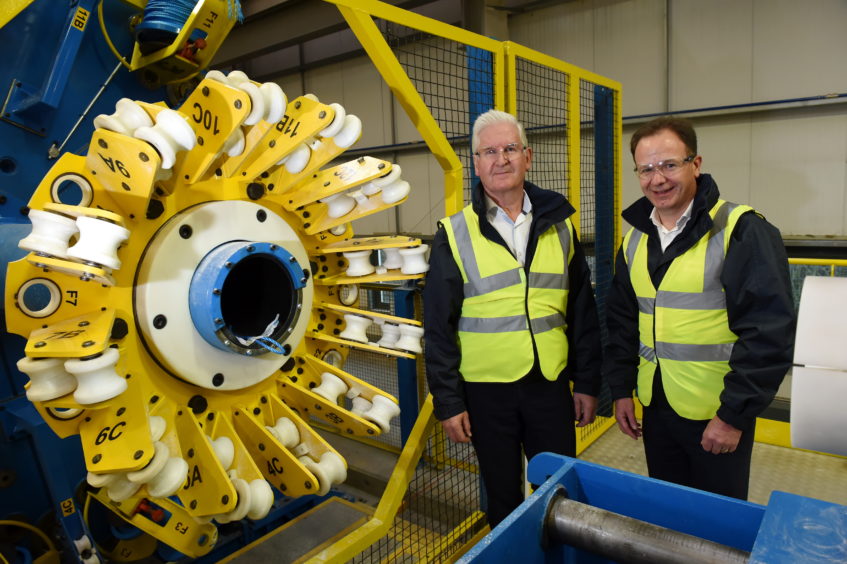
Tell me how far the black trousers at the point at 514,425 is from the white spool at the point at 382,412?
39 cm

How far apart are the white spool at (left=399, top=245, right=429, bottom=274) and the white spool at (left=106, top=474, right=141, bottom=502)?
106 centimetres

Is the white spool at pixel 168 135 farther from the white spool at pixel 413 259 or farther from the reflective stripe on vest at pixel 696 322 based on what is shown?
the reflective stripe on vest at pixel 696 322

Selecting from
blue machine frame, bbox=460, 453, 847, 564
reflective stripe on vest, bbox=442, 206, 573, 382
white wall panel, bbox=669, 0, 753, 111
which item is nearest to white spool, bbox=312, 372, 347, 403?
reflective stripe on vest, bbox=442, 206, 573, 382

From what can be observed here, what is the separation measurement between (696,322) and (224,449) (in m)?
1.57

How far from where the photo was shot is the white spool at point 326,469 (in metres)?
1.73

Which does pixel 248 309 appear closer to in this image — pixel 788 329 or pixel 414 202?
pixel 788 329

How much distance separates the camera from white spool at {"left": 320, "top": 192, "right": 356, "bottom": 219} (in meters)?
1.89

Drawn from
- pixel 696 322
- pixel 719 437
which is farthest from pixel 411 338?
pixel 719 437

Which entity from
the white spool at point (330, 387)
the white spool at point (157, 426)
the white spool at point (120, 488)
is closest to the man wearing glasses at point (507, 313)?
Result: the white spool at point (330, 387)

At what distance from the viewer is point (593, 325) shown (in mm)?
2195

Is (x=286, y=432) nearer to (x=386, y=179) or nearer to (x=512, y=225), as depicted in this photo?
(x=386, y=179)

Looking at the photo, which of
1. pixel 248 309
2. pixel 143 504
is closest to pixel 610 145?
pixel 248 309

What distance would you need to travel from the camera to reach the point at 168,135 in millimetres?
1309

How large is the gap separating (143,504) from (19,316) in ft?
2.87
